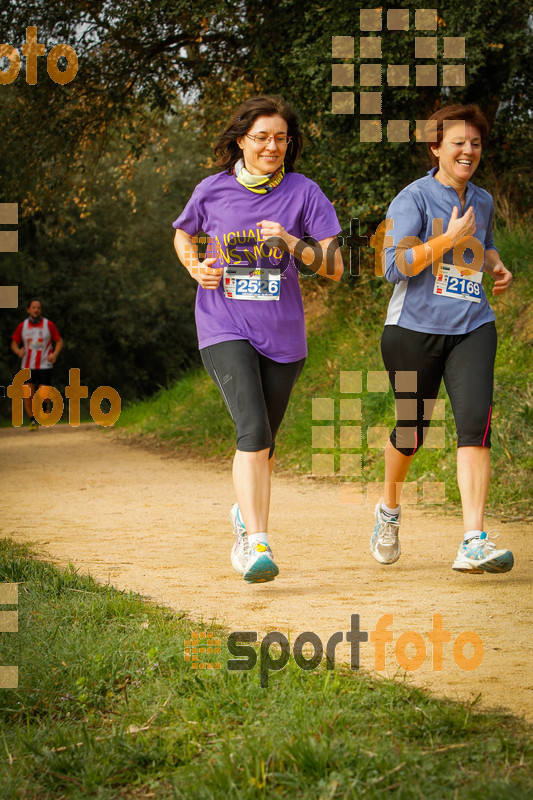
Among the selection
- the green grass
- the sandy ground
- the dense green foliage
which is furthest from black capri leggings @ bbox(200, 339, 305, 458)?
the dense green foliage

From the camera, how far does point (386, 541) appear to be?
492 centimetres

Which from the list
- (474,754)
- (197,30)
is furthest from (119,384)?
(474,754)

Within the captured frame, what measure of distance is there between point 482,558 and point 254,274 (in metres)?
1.70

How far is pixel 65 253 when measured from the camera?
2586cm

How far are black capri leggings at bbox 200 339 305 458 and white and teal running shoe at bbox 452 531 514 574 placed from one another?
41.0 inches

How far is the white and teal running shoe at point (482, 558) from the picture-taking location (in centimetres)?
425

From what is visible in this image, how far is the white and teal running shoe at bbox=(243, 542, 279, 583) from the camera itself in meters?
4.13

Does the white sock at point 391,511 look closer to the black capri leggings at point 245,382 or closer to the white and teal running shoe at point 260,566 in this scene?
the black capri leggings at point 245,382

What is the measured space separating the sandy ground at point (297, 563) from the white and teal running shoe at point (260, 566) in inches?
4.7

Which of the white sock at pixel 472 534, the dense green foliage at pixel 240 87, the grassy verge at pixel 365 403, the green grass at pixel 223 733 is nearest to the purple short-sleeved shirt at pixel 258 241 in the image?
the white sock at pixel 472 534

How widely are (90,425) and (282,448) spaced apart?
8580 millimetres

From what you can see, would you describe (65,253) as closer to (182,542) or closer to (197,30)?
(197,30)

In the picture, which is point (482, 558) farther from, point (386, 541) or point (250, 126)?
point (250, 126)

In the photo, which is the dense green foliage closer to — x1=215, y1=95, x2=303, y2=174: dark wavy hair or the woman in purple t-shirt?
x1=215, y1=95, x2=303, y2=174: dark wavy hair
